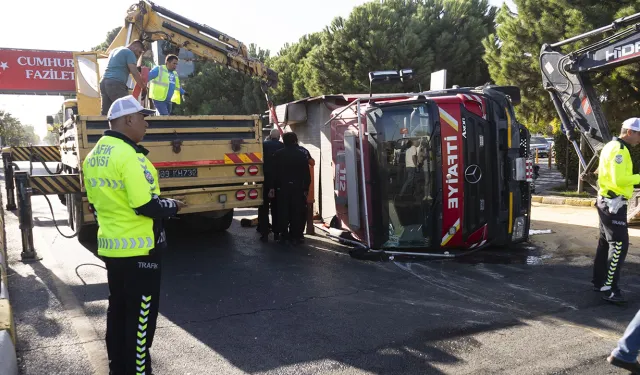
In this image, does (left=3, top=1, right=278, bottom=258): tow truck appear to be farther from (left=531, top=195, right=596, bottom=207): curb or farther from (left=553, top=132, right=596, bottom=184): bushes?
(left=553, top=132, right=596, bottom=184): bushes

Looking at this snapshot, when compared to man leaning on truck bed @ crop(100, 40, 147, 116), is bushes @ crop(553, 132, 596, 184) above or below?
below

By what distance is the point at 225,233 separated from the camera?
9.14 m

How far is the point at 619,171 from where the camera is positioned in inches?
200

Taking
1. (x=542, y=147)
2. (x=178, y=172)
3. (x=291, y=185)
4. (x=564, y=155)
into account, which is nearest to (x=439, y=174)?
(x=291, y=185)

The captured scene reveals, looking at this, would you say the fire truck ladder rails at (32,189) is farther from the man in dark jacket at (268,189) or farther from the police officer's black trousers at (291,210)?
the police officer's black trousers at (291,210)

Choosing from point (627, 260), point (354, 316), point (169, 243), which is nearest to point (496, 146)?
point (627, 260)

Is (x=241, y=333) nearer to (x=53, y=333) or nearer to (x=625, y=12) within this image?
(x=53, y=333)

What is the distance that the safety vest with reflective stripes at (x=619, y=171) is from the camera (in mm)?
5062

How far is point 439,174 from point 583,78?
320 cm

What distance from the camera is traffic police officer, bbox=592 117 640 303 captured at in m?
5.07

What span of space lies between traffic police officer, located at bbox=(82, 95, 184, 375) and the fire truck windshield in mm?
3882

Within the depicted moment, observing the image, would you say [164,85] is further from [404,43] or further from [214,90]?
[214,90]

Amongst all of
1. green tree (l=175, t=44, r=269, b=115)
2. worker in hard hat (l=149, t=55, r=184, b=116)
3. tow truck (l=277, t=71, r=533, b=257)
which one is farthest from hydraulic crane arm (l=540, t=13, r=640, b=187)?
green tree (l=175, t=44, r=269, b=115)

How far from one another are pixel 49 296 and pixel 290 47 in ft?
74.7
